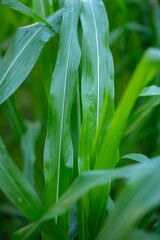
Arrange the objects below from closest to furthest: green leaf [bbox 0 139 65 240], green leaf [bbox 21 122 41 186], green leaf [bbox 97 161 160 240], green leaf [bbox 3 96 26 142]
Answer: green leaf [bbox 97 161 160 240] → green leaf [bbox 0 139 65 240] → green leaf [bbox 3 96 26 142] → green leaf [bbox 21 122 41 186]

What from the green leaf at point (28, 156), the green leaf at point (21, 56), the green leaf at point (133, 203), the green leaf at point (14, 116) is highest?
the green leaf at point (21, 56)

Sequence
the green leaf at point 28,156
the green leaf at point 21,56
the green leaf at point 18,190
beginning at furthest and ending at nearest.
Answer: the green leaf at point 28,156
the green leaf at point 21,56
the green leaf at point 18,190

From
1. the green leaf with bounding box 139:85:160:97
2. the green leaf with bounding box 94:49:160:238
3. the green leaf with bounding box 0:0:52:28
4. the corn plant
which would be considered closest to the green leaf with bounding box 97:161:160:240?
the corn plant

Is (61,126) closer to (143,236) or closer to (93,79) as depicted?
(93,79)

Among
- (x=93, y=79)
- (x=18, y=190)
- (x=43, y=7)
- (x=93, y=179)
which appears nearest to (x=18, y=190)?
(x=18, y=190)

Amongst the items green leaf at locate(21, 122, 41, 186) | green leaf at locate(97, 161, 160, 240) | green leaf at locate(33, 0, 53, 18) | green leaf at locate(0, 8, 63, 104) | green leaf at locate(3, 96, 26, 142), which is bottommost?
green leaf at locate(21, 122, 41, 186)

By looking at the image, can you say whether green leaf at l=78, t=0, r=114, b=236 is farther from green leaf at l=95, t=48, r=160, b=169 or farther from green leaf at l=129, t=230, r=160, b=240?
green leaf at l=129, t=230, r=160, b=240

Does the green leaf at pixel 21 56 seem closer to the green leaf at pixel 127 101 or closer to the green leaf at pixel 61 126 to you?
the green leaf at pixel 61 126

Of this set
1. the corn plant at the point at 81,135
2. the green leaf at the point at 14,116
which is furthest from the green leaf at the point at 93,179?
the green leaf at the point at 14,116
